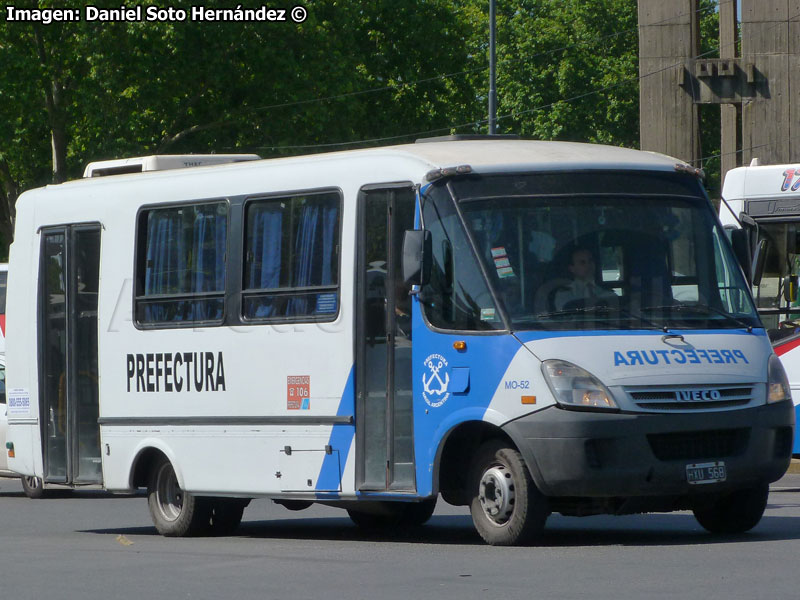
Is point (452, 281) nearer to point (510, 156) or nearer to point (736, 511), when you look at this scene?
point (510, 156)

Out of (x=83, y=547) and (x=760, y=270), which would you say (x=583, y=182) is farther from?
(x=760, y=270)

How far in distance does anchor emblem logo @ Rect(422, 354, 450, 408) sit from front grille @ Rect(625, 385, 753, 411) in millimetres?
1222

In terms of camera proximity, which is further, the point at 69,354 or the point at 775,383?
the point at 69,354

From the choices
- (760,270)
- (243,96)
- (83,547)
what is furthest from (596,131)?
(83,547)

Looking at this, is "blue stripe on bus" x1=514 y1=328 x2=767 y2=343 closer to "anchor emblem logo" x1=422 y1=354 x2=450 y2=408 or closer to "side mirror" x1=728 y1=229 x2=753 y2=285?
"anchor emblem logo" x1=422 y1=354 x2=450 y2=408

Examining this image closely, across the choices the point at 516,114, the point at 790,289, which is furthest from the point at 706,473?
the point at 516,114

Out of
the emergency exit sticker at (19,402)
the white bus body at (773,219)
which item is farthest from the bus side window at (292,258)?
the white bus body at (773,219)

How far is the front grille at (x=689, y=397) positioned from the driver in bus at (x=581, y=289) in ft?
2.31

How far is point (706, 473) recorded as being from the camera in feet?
34.2

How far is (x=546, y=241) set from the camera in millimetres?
10812

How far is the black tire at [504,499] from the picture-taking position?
1041 cm

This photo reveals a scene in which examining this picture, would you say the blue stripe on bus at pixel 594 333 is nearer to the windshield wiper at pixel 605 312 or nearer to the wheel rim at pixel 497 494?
the windshield wiper at pixel 605 312

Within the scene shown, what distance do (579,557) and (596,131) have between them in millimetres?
56768

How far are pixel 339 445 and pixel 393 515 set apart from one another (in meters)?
1.64
